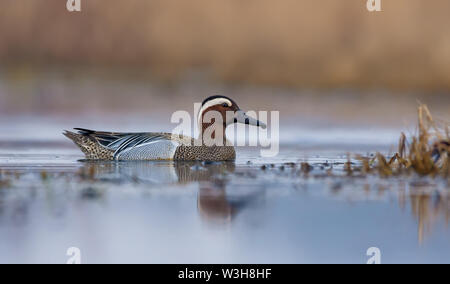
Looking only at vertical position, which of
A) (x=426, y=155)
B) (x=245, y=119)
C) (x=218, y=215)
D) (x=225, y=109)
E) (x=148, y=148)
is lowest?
(x=218, y=215)

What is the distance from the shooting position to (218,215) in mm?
5824

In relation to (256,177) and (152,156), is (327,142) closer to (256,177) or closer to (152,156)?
(152,156)

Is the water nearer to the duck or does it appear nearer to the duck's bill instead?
the duck

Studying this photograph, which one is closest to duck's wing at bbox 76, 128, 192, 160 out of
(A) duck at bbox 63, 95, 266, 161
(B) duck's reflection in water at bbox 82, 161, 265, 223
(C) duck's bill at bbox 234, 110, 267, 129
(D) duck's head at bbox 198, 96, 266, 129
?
(A) duck at bbox 63, 95, 266, 161

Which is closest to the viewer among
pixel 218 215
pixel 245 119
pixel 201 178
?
pixel 218 215

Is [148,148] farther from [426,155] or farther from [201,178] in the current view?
[426,155]

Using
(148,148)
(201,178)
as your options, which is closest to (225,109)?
(148,148)

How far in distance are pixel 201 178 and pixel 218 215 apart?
240 cm

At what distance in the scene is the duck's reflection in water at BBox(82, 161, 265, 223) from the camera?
607 cm

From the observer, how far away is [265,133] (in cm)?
1370

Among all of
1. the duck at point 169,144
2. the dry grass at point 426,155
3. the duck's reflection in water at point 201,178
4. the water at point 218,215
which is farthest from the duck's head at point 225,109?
the dry grass at point 426,155

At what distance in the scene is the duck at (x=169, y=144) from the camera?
1080 cm

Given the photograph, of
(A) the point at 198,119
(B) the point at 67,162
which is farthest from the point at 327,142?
(B) the point at 67,162

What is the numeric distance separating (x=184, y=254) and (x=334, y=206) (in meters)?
1.89
